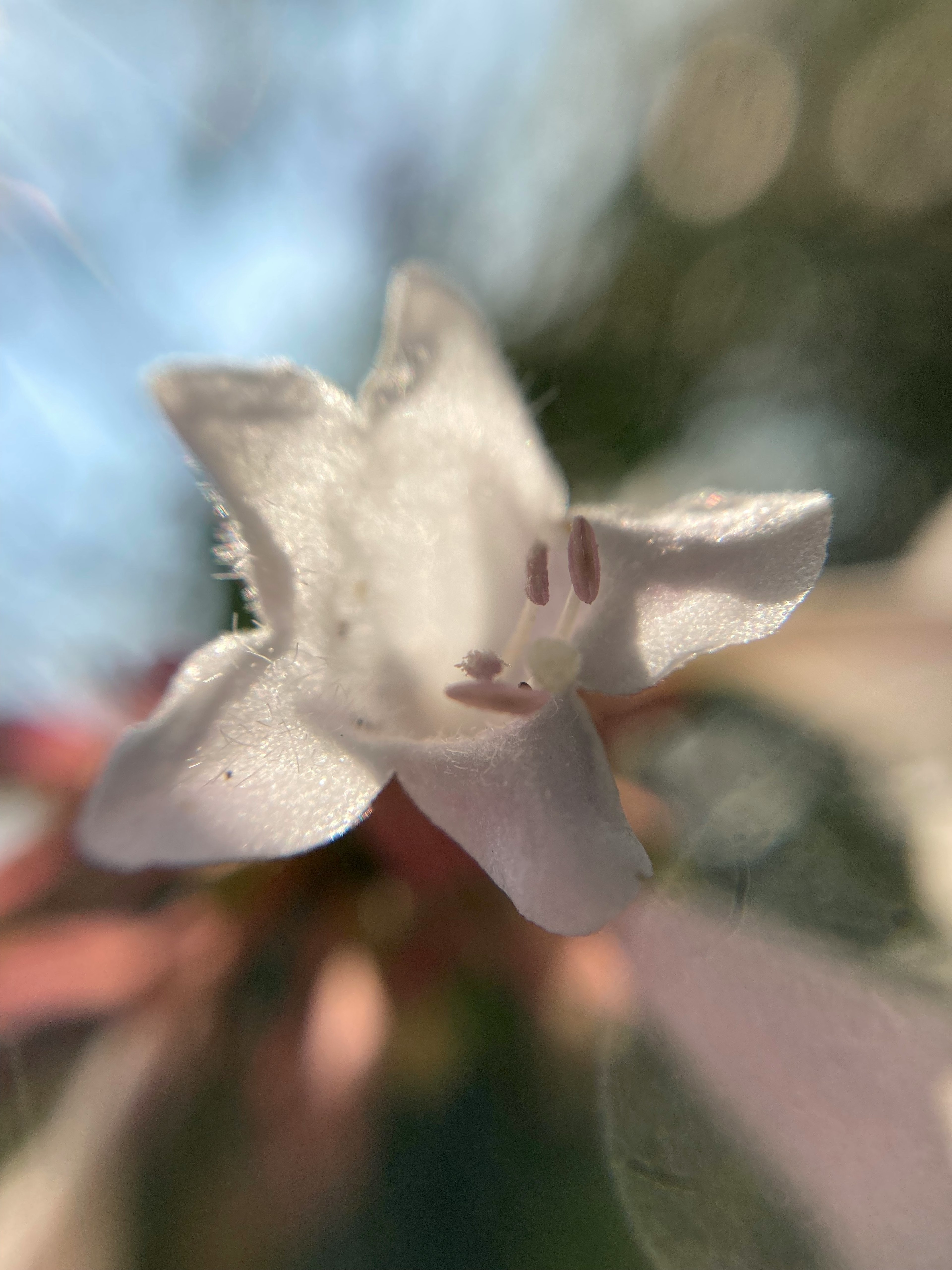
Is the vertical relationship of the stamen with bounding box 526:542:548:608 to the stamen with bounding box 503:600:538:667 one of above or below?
above

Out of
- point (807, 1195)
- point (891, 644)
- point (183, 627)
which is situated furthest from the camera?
Answer: point (183, 627)

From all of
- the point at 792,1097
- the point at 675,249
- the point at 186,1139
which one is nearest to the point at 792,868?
the point at 792,1097

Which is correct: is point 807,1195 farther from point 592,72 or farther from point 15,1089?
point 592,72

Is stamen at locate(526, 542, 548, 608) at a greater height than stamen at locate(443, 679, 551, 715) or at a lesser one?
greater

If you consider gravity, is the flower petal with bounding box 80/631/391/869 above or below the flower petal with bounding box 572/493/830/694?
below
